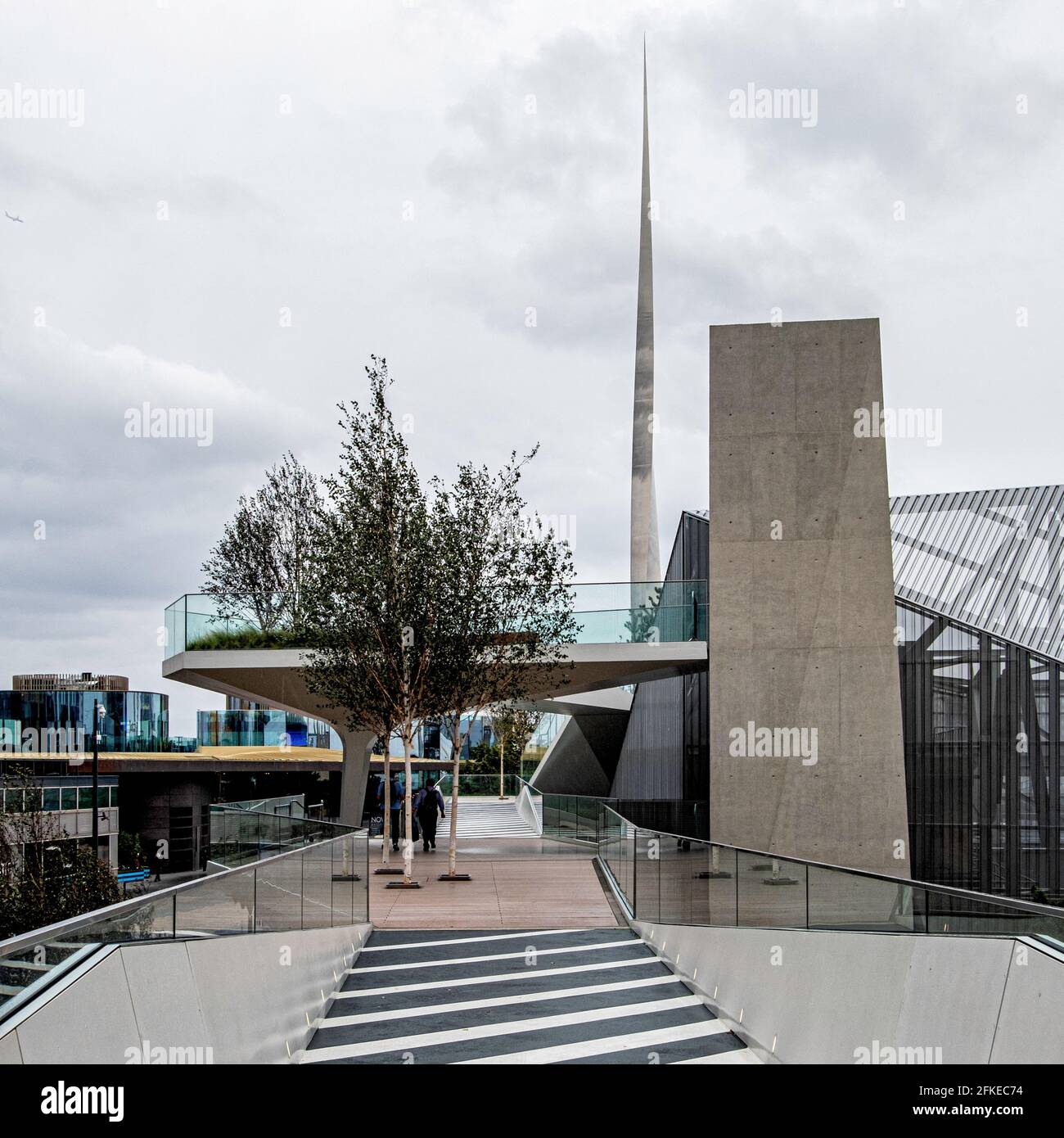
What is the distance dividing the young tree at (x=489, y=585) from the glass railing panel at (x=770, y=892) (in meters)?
10.2

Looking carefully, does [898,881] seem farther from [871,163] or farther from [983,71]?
[871,163]

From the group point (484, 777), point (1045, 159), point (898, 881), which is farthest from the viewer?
point (484, 777)

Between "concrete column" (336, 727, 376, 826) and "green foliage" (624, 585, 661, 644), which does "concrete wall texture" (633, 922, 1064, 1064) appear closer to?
"green foliage" (624, 585, 661, 644)

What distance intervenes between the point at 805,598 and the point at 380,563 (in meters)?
7.79

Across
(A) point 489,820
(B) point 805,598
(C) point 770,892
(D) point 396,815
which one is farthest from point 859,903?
(A) point 489,820

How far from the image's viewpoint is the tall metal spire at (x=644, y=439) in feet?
157

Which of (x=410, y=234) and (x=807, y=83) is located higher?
(x=410, y=234)

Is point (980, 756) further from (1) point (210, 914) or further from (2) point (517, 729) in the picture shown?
(2) point (517, 729)

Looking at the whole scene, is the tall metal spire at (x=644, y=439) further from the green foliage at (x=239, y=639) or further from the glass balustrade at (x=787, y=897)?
the glass balustrade at (x=787, y=897)

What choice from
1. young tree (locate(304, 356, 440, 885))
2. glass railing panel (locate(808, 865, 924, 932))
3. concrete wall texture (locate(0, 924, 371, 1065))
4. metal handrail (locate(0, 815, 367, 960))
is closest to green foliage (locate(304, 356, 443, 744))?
young tree (locate(304, 356, 440, 885))

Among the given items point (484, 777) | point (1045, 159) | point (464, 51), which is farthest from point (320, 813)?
point (1045, 159)

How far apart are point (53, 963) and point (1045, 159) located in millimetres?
23060

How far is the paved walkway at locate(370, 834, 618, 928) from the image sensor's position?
14.3 m

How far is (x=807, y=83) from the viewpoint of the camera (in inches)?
763
